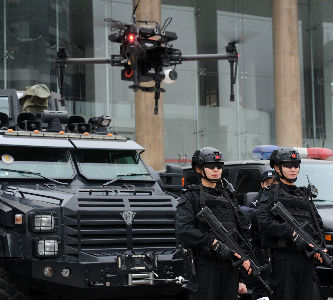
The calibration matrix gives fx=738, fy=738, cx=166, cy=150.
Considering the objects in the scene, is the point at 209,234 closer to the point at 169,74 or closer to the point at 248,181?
the point at 248,181

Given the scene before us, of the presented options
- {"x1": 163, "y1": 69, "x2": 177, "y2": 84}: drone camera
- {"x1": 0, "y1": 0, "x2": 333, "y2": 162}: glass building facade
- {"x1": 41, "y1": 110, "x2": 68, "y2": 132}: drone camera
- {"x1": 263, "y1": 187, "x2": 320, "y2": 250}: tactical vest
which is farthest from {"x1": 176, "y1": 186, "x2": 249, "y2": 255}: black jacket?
{"x1": 0, "y1": 0, "x2": 333, "y2": 162}: glass building facade

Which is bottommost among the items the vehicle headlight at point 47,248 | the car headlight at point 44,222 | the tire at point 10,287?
the tire at point 10,287

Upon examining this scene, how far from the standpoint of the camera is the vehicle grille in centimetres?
787

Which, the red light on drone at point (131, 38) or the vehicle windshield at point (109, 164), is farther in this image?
the red light on drone at point (131, 38)

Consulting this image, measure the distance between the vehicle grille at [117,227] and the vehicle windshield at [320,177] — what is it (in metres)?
3.17

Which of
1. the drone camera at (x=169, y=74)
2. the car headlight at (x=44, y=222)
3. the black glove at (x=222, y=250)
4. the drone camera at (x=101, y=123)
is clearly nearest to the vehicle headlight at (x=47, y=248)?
the car headlight at (x=44, y=222)

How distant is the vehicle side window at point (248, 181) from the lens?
36.0 feet

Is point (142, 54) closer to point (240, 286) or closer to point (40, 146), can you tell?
A: point (40, 146)

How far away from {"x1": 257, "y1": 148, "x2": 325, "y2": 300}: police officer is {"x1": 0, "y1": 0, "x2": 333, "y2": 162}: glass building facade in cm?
1694

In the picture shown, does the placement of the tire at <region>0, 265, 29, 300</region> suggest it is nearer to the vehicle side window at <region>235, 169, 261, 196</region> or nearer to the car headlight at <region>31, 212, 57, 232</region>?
the car headlight at <region>31, 212, 57, 232</region>

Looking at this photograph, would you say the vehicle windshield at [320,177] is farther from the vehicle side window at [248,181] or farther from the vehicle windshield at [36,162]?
the vehicle windshield at [36,162]

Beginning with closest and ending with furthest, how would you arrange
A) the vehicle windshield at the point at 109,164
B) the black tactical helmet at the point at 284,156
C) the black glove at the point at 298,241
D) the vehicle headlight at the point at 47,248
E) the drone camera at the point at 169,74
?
the black glove at the point at 298,241, the black tactical helmet at the point at 284,156, the vehicle headlight at the point at 47,248, the vehicle windshield at the point at 109,164, the drone camera at the point at 169,74

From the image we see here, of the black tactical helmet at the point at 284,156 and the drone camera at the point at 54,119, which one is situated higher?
the drone camera at the point at 54,119

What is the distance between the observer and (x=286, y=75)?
26344 mm
